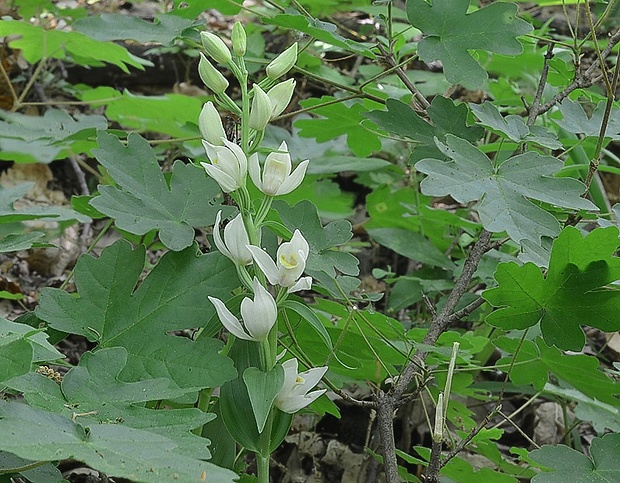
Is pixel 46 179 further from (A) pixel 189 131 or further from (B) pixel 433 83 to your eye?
(B) pixel 433 83

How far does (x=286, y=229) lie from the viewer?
1128 mm

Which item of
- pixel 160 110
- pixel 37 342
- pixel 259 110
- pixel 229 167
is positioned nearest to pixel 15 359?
pixel 37 342

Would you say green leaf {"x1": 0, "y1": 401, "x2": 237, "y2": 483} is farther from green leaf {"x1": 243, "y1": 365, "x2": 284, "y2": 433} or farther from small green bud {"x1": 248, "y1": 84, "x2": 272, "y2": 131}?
small green bud {"x1": 248, "y1": 84, "x2": 272, "y2": 131}

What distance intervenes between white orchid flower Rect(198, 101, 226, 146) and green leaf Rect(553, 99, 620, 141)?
72 centimetres

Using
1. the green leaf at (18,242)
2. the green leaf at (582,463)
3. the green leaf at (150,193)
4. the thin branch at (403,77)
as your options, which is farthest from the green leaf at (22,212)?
the green leaf at (582,463)

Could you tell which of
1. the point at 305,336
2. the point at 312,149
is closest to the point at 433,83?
the point at 312,149

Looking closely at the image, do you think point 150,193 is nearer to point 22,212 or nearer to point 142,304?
point 142,304

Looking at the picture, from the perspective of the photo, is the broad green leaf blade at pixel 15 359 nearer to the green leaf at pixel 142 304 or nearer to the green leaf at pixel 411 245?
the green leaf at pixel 142 304

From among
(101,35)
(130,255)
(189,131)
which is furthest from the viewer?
(189,131)

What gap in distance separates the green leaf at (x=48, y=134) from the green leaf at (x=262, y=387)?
3.16 feet

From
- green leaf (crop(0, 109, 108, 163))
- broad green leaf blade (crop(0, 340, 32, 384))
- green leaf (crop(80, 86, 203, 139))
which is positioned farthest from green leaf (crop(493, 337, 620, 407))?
green leaf (crop(80, 86, 203, 139))

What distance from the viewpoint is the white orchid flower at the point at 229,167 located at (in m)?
1.00

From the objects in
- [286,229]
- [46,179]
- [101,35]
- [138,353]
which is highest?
[101,35]

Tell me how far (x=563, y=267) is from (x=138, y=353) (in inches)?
26.8
